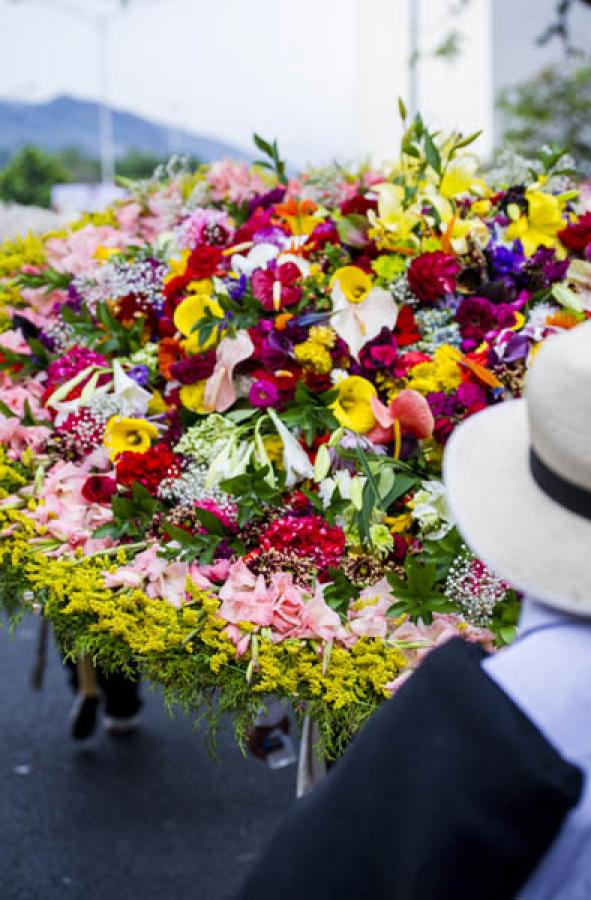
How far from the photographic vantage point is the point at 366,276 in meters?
2.39

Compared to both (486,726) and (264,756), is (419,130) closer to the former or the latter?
(264,756)

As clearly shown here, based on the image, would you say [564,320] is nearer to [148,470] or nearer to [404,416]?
[404,416]

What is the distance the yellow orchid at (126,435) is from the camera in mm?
2369

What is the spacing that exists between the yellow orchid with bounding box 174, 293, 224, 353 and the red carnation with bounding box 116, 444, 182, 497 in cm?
29

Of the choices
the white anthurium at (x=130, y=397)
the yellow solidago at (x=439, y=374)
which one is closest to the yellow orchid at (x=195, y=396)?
the white anthurium at (x=130, y=397)

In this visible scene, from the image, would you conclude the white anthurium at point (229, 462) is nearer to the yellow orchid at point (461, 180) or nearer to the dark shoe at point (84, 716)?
the yellow orchid at point (461, 180)

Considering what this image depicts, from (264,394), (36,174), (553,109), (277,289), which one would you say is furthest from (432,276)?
(36,174)

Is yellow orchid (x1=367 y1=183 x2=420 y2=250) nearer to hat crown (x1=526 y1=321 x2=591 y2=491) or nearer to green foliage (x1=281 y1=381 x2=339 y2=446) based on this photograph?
green foliage (x1=281 y1=381 x2=339 y2=446)

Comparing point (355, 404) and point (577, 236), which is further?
point (577, 236)

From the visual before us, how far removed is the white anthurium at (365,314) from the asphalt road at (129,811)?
185 cm

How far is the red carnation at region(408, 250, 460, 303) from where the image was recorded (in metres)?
2.34

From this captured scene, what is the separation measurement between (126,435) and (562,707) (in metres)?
1.53

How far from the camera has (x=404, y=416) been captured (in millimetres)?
2156

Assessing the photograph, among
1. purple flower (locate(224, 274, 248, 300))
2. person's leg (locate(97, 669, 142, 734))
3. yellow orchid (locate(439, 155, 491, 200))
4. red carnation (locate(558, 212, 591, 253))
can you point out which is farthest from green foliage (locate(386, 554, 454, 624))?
person's leg (locate(97, 669, 142, 734))
